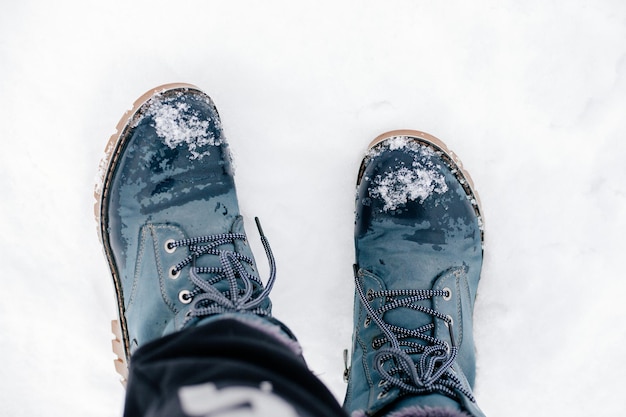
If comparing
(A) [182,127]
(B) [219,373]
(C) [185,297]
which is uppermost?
(A) [182,127]

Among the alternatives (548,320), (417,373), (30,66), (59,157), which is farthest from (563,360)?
(30,66)

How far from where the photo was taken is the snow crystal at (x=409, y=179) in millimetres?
1078

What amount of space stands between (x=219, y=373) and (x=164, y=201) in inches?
22.0

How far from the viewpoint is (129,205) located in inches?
41.7

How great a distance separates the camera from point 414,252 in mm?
1105

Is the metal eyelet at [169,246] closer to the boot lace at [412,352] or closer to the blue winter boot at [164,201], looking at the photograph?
the blue winter boot at [164,201]

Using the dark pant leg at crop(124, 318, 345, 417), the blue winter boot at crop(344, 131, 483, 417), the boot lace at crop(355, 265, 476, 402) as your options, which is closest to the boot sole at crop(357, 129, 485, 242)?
the blue winter boot at crop(344, 131, 483, 417)

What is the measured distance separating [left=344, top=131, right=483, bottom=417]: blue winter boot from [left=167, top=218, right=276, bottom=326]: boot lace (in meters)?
0.23

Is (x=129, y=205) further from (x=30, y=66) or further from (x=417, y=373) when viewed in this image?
(x=417, y=373)

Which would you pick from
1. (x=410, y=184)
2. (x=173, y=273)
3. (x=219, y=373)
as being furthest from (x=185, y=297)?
(x=410, y=184)

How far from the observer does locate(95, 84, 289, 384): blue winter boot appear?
1022mm

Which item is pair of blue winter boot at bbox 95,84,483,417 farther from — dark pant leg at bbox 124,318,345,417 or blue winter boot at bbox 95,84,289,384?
dark pant leg at bbox 124,318,345,417

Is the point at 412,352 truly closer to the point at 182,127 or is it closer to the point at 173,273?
the point at 173,273

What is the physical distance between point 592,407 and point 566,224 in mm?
474
